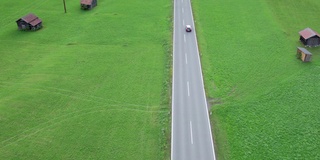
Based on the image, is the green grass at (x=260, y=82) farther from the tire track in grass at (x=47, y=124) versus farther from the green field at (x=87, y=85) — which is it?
the tire track in grass at (x=47, y=124)

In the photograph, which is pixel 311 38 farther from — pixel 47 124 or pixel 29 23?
pixel 29 23

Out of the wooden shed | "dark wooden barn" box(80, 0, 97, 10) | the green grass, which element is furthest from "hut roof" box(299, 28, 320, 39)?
"dark wooden barn" box(80, 0, 97, 10)

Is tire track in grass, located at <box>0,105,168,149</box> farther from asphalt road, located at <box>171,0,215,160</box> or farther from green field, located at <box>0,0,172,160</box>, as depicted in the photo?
asphalt road, located at <box>171,0,215,160</box>

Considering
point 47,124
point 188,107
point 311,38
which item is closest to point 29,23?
point 47,124

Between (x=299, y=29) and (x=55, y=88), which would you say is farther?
(x=299, y=29)

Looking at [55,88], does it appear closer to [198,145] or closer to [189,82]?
[189,82]

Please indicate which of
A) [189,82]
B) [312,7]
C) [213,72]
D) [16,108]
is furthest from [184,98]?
[312,7]
